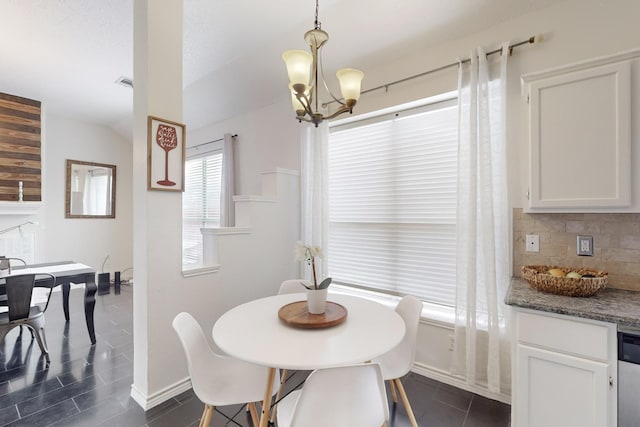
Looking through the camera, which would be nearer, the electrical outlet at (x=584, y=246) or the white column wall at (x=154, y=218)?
the electrical outlet at (x=584, y=246)

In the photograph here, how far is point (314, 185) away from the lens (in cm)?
302

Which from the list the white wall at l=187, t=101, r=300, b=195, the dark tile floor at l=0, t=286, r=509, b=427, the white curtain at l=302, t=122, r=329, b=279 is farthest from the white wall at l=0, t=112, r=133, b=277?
the white curtain at l=302, t=122, r=329, b=279

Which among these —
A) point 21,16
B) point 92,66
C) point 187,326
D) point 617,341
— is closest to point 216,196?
point 92,66

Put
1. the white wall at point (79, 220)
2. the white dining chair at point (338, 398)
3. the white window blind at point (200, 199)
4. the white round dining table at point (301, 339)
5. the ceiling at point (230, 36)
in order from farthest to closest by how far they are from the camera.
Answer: the white wall at point (79, 220)
the white window blind at point (200, 199)
the ceiling at point (230, 36)
the white round dining table at point (301, 339)
the white dining chair at point (338, 398)

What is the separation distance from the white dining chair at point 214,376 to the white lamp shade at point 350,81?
1.51 meters

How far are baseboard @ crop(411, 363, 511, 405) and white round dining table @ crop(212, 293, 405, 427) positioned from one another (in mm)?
1019

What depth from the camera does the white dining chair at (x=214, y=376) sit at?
1.42 metres

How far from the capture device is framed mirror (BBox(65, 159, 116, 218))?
5133mm

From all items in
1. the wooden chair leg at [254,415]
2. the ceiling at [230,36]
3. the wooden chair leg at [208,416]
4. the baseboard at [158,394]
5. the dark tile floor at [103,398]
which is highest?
the ceiling at [230,36]

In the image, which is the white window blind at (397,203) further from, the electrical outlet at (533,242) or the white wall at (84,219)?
the white wall at (84,219)

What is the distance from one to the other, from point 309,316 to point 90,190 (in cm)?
576

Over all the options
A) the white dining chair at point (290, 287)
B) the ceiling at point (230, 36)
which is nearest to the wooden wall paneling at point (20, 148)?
the ceiling at point (230, 36)

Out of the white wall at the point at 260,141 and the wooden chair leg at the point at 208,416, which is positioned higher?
the white wall at the point at 260,141

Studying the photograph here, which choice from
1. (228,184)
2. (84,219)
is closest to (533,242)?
(228,184)
